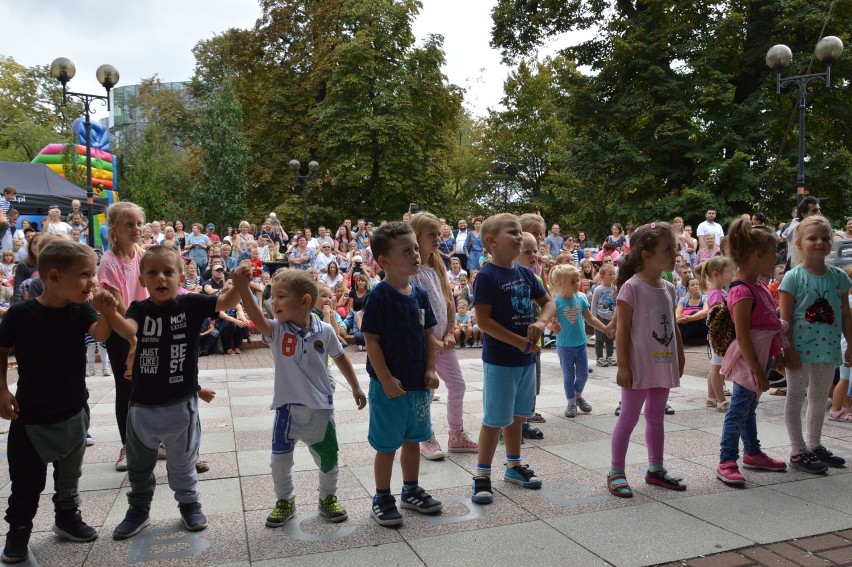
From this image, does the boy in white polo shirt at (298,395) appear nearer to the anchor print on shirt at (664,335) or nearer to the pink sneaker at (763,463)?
the anchor print on shirt at (664,335)

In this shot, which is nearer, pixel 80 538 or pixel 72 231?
pixel 80 538

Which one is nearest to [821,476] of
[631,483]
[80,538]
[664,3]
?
[631,483]

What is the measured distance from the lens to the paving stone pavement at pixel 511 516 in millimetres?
3287

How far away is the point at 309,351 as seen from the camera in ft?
12.4

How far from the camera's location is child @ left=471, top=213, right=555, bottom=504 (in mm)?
4078

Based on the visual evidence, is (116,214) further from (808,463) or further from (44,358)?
(808,463)

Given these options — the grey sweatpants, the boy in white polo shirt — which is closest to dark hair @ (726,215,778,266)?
the boy in white polo shirt

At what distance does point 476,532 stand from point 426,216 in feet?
7.27

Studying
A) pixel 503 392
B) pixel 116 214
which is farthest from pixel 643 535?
pixel 116 214

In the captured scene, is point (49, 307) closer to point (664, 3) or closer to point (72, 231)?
point (72, 231)

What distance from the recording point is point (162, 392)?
11.8ft

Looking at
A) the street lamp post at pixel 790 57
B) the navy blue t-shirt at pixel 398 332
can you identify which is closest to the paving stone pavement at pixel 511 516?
the navy blue t-shirt at pixel 398 332

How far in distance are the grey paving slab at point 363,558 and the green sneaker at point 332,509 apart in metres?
0.39

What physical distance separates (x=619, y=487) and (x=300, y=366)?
82.6 inches
